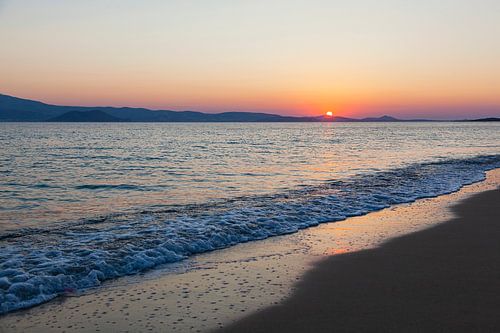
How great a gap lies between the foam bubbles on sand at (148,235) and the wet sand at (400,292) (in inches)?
119

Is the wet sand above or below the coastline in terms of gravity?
above

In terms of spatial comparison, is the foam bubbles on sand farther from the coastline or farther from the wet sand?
the wet sand

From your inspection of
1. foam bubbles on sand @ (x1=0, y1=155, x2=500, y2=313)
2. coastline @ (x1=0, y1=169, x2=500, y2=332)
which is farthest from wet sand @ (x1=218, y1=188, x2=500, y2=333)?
foam bubbles on sand @ (x1=0, y1=155, x2=500, y2=313)

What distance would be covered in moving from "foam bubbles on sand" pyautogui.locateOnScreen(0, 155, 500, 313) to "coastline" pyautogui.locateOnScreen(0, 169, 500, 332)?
0.47 meters

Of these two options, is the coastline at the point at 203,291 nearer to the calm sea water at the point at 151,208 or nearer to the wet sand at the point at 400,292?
the wet sand at the point at 400,292

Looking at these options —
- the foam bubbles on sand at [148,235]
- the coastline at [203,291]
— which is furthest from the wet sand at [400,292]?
the foam bubbles on sand at [148,235]

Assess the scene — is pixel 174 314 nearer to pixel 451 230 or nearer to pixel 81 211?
pixel 451 230

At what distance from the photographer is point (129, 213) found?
1413cm

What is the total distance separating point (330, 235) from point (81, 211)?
25.9 ft

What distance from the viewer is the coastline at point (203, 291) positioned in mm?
5891

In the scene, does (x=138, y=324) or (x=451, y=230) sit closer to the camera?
(x=138, y=324)

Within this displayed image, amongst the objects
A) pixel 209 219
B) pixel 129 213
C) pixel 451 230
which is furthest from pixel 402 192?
pixel 129 213

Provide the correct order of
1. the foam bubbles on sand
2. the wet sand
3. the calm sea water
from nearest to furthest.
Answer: the wet sand, the foam bubbles on sand, the calm sea water

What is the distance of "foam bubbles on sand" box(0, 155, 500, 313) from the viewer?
301 inches
